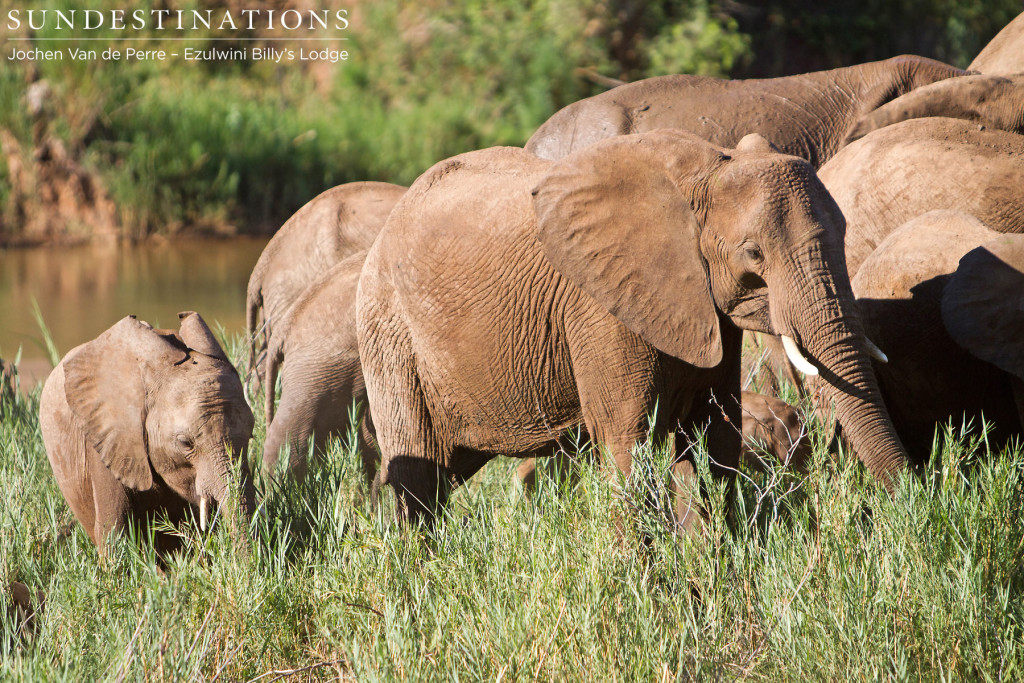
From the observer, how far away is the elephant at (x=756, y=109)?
236 inches

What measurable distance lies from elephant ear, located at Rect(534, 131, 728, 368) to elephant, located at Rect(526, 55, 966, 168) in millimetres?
2436

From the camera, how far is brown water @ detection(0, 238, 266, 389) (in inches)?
408

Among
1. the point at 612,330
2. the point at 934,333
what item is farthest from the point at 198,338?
the point at 934,333

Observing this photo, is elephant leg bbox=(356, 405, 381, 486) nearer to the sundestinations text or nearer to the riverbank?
the riverbank

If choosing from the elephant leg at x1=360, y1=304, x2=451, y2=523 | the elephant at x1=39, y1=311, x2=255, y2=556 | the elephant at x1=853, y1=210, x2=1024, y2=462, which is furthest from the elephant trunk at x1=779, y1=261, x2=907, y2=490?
the elephant at x1=39, y1=311, x2=255, y2=556

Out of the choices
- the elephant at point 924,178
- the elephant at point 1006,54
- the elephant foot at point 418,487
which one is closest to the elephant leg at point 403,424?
the elephant foot at point 418,487

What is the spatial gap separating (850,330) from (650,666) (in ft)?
3.29

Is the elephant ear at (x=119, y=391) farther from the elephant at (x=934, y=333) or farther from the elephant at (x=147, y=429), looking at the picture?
the elephant at (x=934, y=333)

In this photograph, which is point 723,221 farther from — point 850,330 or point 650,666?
point 650,666

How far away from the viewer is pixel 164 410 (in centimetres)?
399

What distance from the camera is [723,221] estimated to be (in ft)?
10.9

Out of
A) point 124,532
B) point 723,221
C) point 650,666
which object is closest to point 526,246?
point 723,221

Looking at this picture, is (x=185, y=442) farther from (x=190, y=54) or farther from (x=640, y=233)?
(x=190, y=54)

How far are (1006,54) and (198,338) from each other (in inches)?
174
